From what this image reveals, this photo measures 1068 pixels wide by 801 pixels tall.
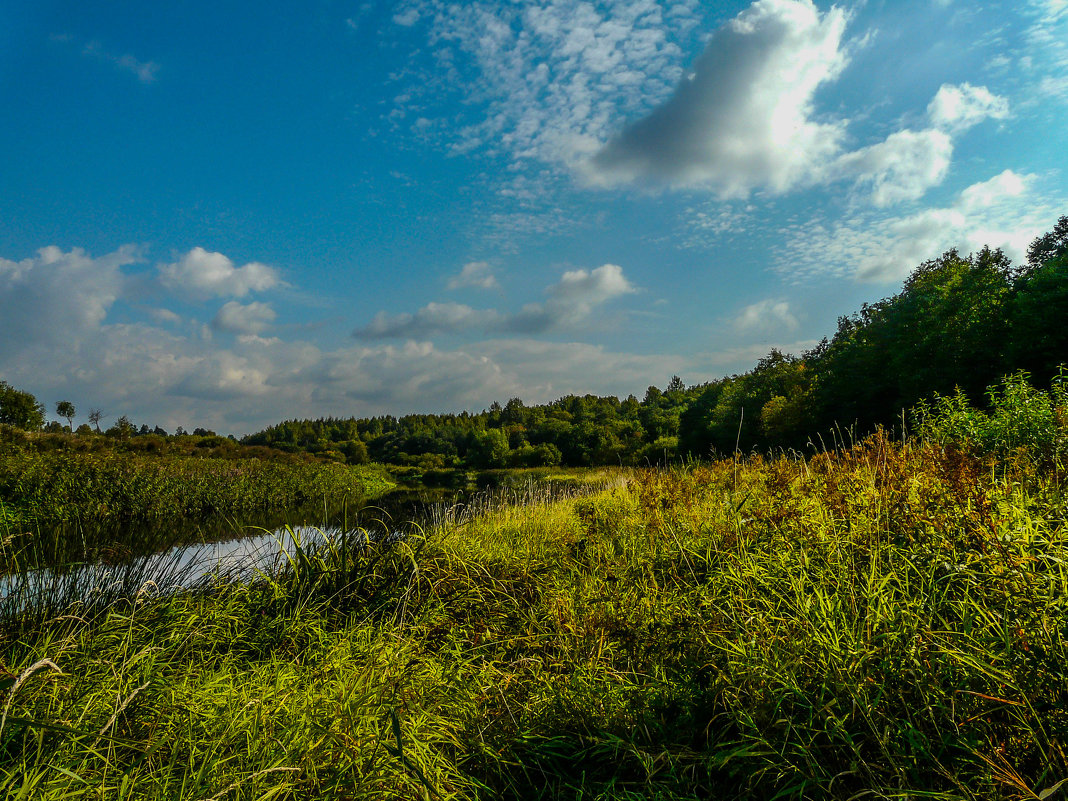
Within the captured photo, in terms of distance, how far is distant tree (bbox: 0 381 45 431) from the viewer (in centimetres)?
3722

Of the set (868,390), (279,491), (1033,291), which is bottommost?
A: (279,491)

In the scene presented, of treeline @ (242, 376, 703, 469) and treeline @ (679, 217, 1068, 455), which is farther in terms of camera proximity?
treeline @ (242, 376, 703, 469)

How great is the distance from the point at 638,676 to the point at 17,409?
51000mm

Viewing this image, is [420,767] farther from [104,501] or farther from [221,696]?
[104,501]

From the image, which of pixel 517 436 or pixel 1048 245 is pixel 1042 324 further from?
pixel 517 436

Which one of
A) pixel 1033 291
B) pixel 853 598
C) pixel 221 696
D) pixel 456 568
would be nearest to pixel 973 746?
pixel 853 598

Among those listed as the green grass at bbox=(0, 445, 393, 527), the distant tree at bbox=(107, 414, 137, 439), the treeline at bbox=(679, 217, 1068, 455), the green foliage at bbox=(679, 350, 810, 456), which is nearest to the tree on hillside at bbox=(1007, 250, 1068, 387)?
the treeline at bbox=(679, 217, 1068, 455)

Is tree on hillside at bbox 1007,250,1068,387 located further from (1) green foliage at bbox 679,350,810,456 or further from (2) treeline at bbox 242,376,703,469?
Result: (2) treeline at bbox 242,376,703,469

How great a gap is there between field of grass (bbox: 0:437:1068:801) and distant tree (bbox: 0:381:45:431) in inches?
1840

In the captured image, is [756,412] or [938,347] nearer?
[938,347]

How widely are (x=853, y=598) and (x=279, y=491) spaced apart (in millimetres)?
29593

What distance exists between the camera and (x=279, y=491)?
27.8m

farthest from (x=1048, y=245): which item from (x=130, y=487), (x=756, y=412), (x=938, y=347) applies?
(x=130, y=487)

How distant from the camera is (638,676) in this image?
3.02 m
